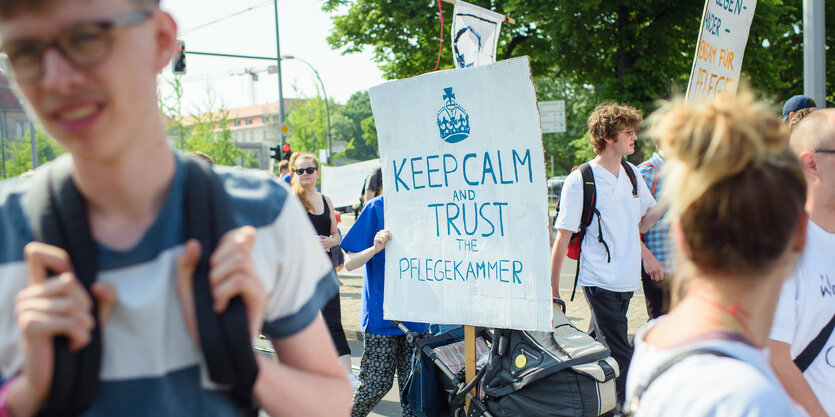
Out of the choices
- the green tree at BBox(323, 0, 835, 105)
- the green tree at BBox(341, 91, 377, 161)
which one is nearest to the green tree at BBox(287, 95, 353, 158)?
the green tree at BBox(323, 0, 835, 105)

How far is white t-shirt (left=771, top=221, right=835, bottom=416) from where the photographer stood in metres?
2.00

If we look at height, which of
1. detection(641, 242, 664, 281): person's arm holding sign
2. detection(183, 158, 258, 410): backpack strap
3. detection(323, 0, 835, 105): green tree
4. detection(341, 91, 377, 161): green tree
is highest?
detection(341, 91, 377, 161): green tree

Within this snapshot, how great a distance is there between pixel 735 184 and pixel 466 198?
2.40 m

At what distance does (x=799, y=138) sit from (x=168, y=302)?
2.12 m

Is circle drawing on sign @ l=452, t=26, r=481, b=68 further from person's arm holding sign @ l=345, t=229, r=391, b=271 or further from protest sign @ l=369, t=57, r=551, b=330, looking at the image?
person's arm holding sign @ l=345, t=229, r=391, b=271

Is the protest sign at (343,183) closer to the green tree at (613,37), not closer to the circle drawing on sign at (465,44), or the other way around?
the green tree at (613,37)

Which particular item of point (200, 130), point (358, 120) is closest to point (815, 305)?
point (200, 130)

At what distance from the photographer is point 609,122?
4.41 metres

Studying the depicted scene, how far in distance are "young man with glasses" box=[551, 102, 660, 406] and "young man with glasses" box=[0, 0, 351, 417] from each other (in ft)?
11.2

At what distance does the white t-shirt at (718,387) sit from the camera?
1.12m

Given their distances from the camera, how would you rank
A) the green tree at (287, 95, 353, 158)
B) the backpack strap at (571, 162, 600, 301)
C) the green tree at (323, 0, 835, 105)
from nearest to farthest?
the backpack strap at (571, 162, 600, 301) < the green tree at (323, 0, 835, 105) < the green tree at (287, 95, 353, 158)

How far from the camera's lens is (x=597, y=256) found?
4371mm

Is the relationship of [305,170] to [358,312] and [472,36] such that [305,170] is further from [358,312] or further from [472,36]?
[358,312]

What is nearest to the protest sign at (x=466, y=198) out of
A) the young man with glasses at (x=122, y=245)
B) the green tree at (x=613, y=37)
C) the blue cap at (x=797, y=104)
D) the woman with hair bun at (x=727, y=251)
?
the woman with hair bun at (x=727, y=251)
